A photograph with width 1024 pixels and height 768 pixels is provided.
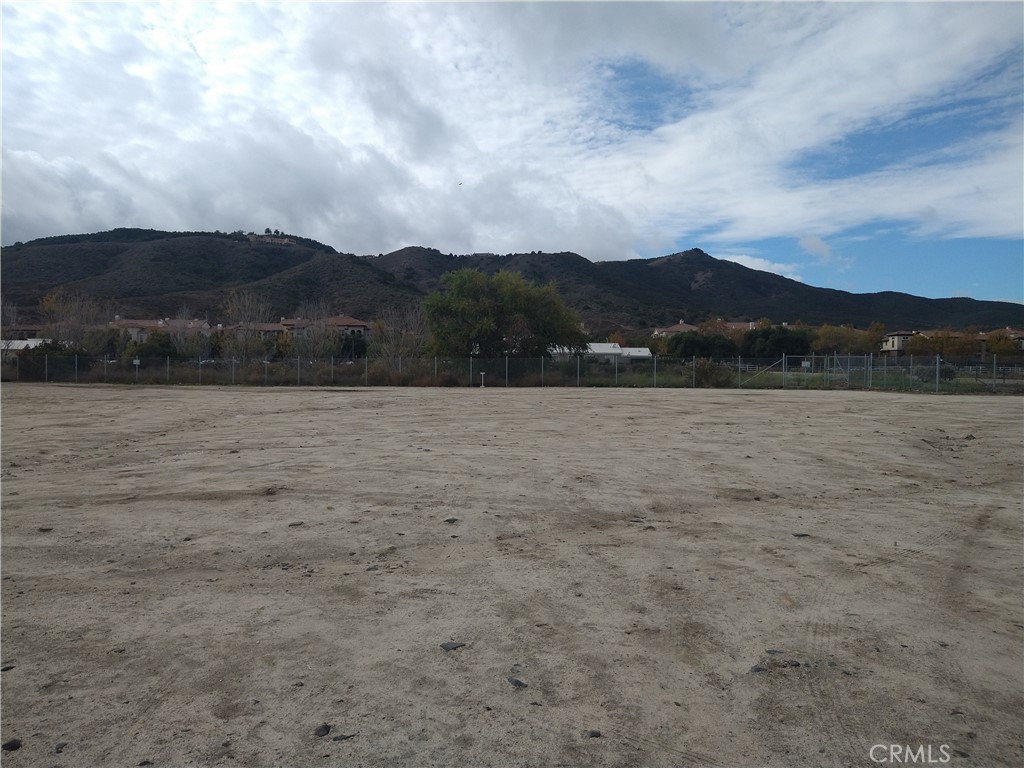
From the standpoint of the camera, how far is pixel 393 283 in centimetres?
11806

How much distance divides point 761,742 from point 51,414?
823 inches

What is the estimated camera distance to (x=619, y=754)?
A: 323 centimetres

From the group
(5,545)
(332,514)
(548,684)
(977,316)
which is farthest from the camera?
(977,316)

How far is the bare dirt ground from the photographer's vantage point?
133 inches

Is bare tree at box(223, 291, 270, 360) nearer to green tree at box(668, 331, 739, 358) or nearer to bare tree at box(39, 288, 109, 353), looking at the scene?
bare tree at box(39, 288, 109, 353)

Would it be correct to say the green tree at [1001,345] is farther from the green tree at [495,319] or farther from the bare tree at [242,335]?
the bare tree at [242,335]

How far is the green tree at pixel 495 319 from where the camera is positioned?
44.7m

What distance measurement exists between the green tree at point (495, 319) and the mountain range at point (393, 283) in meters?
45.0

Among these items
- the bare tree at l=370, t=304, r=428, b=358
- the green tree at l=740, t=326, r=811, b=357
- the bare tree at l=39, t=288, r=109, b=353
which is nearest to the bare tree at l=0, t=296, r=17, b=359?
the bare tree at l=39, t=288, r=109, b=353

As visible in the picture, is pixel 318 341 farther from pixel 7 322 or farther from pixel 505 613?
pixel 505 613

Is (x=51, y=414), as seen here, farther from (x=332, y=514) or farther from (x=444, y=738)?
(x=444, y=738)

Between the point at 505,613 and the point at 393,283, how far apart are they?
382ft

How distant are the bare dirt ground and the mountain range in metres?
83.9

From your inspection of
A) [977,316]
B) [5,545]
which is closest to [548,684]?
[5,545]
